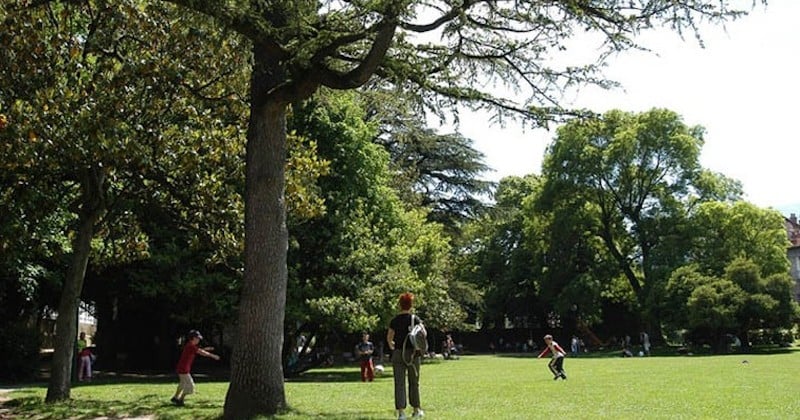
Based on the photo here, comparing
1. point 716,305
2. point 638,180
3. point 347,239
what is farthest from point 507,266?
point 347,239

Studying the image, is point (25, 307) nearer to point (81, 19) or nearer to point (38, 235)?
point (38, 235)

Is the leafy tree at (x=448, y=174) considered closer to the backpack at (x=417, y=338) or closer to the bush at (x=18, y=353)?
the bush at (x=18, y=353)

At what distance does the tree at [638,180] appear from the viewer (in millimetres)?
49406

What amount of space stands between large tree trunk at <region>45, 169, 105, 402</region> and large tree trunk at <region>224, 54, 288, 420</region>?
15.3 feet

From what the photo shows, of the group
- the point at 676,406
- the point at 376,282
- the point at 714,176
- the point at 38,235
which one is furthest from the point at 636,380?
the point at 714,176

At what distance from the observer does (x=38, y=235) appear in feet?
50.3

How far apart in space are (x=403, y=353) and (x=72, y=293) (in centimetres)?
751

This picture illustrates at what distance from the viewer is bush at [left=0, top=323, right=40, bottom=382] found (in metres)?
22.0

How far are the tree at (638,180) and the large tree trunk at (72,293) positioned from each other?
38396mm

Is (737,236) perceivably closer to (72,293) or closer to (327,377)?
(327,377)

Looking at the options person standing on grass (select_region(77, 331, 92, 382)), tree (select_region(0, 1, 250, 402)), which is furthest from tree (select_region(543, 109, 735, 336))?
tree (select_region(0, 1, 250, 402))

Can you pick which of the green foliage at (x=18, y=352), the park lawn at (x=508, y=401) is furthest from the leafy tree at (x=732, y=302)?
the green foliage at (x=18, y=352)

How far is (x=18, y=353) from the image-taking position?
22.2 m

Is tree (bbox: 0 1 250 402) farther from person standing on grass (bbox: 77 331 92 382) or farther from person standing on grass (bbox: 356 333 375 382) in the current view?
person standing on grass (bbox: 356 333 375 382)
